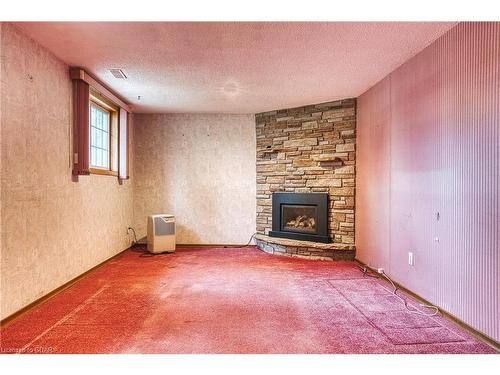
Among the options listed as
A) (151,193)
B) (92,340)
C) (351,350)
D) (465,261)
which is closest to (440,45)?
(465,261)

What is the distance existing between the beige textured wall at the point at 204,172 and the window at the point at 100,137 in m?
0.97

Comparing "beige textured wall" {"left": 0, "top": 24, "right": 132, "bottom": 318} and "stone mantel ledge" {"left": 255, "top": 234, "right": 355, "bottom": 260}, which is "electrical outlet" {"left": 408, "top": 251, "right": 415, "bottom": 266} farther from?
"beige textured wall" {"left": 0, "top": 24, "right": 132, "bottom": 318}

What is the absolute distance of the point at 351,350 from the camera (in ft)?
6.49

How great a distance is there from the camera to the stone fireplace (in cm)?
463

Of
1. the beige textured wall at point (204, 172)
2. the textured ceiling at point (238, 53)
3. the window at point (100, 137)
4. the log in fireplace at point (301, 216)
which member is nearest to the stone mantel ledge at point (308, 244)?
the log in fireplace at point (301, 216)

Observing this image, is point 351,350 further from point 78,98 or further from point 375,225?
point 78,98

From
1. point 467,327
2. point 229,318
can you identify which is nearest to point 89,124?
point 229,318

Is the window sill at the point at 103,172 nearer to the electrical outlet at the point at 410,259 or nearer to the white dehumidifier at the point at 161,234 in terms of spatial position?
the white dehumidifier at the point at 161,234

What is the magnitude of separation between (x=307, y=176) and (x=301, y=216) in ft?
2.05

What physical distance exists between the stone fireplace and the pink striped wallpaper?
81 centimetres

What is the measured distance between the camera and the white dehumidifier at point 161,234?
496 centimetres

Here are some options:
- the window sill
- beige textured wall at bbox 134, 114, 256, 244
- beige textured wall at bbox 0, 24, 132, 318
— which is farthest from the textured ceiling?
beige textured wall at bbox 134, 114, 256, 244

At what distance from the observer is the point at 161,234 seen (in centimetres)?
501

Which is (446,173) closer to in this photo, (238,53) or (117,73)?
(238,53)
